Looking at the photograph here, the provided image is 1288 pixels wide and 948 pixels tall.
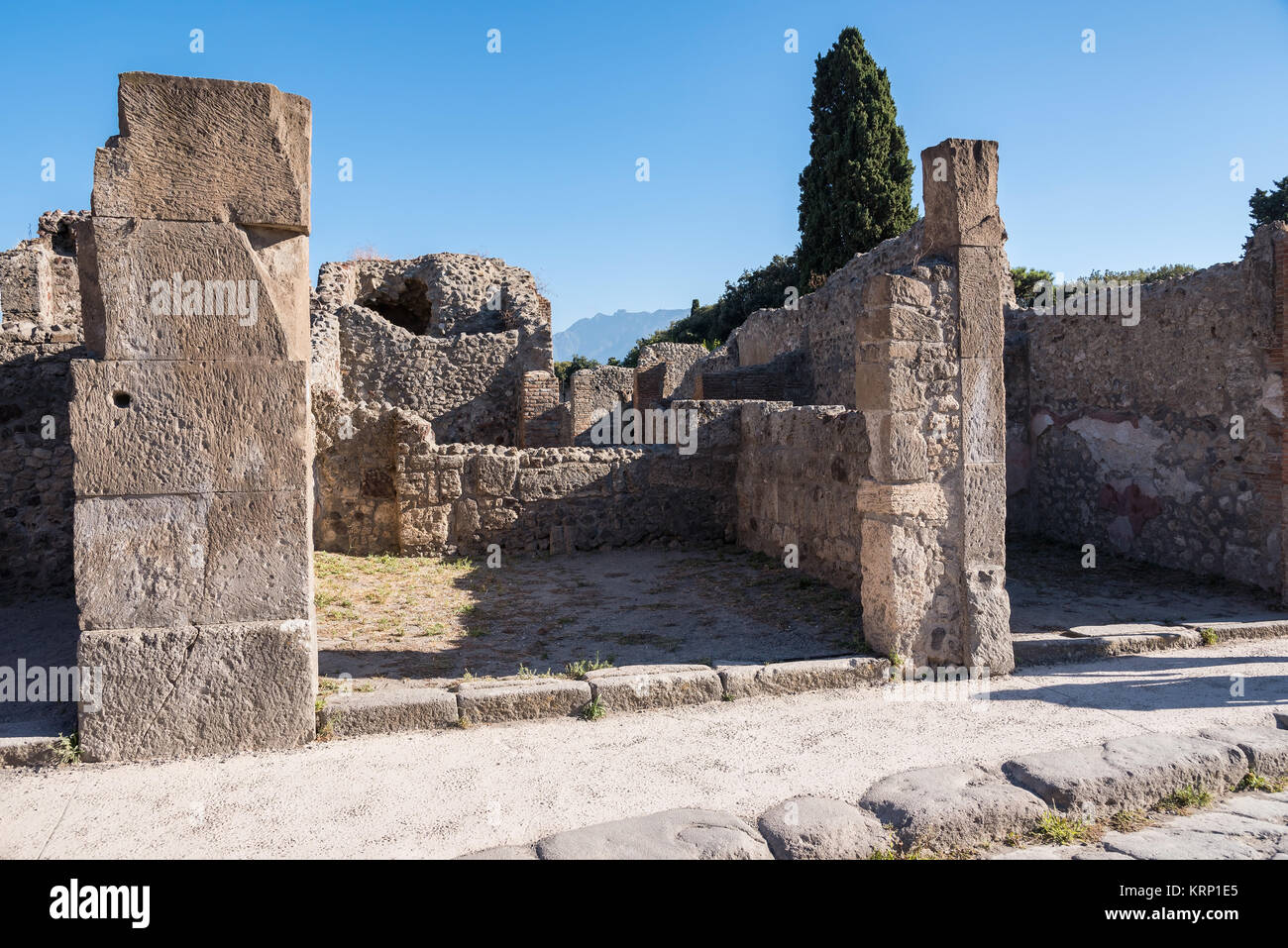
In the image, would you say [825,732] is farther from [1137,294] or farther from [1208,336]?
[1137,294]

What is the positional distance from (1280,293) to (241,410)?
8.11 metres

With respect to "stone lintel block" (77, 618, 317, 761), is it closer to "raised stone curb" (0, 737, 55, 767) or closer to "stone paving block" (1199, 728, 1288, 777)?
"raised stone curb" (0, 737, 55, 767)

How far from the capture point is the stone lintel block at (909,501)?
5.61m

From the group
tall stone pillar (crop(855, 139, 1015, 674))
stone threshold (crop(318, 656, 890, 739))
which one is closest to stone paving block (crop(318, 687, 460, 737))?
stone threshold (crop(318, 656, 890, 739))

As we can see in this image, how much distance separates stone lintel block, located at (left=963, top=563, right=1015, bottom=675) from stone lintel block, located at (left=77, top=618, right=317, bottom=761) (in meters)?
4.01

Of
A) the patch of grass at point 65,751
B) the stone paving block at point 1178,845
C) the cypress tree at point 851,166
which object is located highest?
the cypress tree at point 851,166

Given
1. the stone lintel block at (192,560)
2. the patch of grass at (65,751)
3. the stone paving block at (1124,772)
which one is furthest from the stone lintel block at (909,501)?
the patch of grass at (65,751)

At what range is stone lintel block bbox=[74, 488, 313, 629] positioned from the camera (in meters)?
4.34

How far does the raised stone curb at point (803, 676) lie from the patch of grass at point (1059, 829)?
1.84m

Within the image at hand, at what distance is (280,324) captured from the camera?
14.8 ft

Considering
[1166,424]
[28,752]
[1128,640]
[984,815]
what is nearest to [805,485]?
[1128,640]

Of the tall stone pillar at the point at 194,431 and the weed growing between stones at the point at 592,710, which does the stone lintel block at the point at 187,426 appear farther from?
the weed growing between stones at the point at 592,710

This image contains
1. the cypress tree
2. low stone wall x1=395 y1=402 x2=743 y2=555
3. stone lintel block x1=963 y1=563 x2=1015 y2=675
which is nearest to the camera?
stone lintel block x1=963 y1=563 x2=1015 y2=675

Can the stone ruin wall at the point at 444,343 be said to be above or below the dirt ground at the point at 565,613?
above
